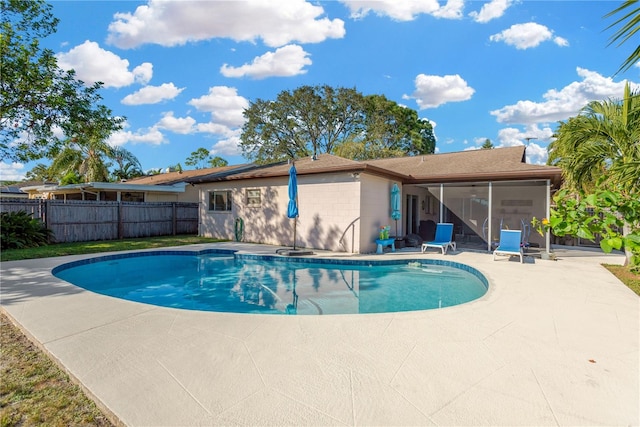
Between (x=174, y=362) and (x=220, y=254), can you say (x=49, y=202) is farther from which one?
(x=174, y=362)

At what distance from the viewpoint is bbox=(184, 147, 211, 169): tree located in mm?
51812

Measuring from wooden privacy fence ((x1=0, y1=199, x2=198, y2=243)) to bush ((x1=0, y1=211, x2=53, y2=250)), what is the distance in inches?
20.6

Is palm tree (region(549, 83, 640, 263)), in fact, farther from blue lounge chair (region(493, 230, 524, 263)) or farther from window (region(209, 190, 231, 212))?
window (region(209, 190, 231, 212))

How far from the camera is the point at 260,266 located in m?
10.8

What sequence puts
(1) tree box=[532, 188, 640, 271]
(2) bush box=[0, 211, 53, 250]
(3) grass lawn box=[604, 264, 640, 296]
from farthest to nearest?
(2) bush box=[0, 211, 53, 250], (3) grass lawn box=[604, 264, 640, 296], (1) tree box=[532, 188, 640, 271]

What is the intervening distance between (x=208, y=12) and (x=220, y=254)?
336 inches

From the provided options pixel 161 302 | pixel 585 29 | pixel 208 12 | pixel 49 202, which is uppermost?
pixel 208 12

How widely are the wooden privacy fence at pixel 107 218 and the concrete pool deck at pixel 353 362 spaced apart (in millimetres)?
10270

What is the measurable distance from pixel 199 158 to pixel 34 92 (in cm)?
4035

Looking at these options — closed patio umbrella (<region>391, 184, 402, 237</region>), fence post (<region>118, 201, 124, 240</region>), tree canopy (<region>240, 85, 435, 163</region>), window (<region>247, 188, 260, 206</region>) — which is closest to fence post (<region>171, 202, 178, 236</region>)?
fence post (<region>118, 201, 124, 240</region>)

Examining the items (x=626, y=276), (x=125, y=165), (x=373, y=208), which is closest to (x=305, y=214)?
(x=373, y=208)

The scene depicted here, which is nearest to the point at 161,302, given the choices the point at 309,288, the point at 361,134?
the point at 309,288

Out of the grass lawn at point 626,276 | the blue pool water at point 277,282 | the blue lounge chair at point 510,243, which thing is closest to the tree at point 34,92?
the blue pool water at point 277,282

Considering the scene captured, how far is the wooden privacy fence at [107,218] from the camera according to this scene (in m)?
13.7
